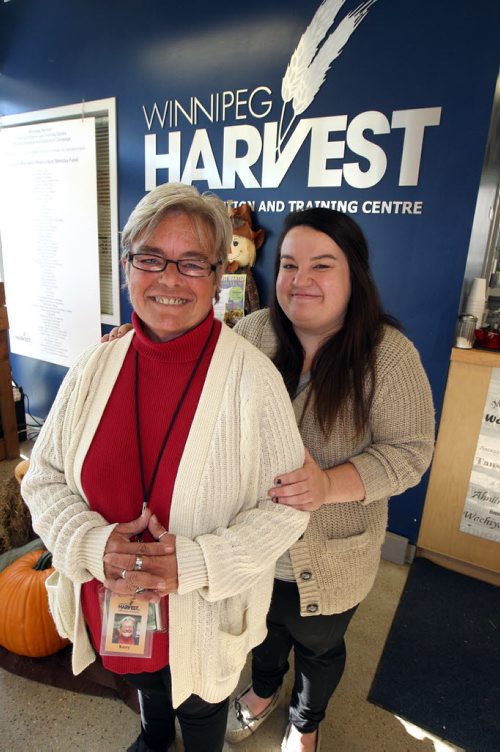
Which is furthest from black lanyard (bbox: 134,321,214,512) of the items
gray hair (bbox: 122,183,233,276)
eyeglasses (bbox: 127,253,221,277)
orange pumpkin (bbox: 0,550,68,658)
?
orange pumpkin (bbox: 0,550,68,658)

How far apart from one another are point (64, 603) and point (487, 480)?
1871 millimetres

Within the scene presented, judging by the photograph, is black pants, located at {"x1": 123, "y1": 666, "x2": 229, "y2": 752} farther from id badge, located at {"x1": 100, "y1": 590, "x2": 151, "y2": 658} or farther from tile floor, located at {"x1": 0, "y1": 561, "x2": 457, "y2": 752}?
tile floor, located at {"x1": 0, "y1": 561, "x2": 457, "y2": 752}

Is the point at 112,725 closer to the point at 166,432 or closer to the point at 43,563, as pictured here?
the point at 43,563

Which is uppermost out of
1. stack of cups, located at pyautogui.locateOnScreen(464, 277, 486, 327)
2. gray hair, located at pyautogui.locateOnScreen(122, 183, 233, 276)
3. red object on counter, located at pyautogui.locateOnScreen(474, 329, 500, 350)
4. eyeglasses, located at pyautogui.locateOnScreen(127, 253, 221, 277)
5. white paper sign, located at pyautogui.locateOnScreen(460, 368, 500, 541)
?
gray hair, located at pyautogui.locateOnScreen(122, 183, 233, 276)

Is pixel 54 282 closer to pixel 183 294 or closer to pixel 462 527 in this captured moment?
pixel 183 294

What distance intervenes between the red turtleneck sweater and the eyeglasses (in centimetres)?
11

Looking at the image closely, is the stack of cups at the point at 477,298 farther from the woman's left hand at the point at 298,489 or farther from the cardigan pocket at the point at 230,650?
the cardigan pocket at the point at 230,650

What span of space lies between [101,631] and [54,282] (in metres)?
2.93

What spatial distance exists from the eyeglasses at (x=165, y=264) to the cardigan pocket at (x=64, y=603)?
0.71 metres

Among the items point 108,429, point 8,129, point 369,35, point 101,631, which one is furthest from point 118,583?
point 8,129

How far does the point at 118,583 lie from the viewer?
2.75 ft

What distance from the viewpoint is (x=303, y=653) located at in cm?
124

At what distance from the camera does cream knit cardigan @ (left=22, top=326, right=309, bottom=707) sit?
0.86 metres

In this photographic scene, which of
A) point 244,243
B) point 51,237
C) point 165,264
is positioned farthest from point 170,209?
point 51,237
